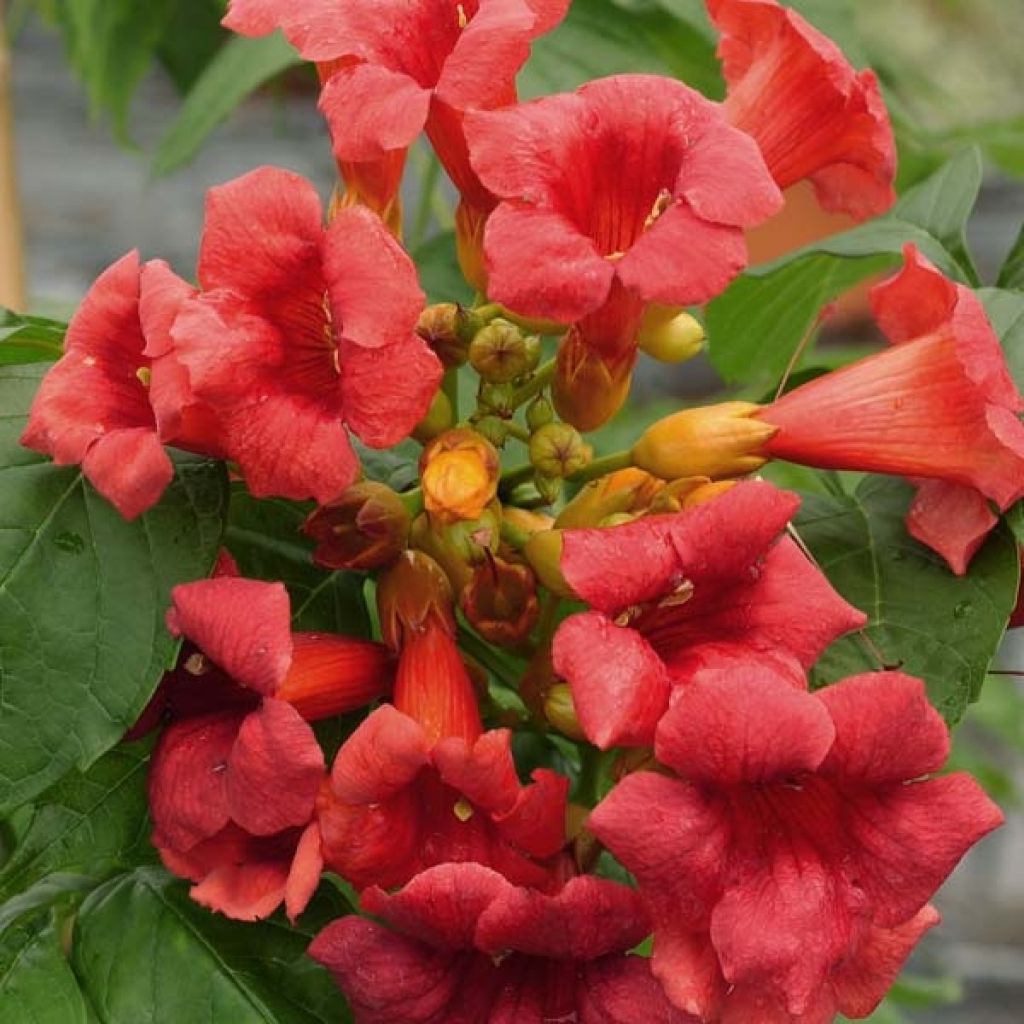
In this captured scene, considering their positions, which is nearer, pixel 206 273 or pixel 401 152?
pixel 206 273

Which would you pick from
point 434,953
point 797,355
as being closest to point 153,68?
point 797,355

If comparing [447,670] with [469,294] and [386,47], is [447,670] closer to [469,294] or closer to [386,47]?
[386,47]

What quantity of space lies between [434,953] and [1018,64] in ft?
14.3

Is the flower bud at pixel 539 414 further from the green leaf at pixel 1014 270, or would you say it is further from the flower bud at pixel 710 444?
the green leaf at pixel 1014 270

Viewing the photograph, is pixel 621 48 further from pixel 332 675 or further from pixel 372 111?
pixel 332 675

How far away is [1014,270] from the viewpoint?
4.09ft

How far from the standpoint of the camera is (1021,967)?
396 cm

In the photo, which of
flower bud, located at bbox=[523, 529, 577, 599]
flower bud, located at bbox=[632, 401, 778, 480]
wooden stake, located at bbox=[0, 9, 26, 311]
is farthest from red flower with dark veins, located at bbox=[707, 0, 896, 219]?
wooden stake, located at bbox=[0, 9, 26, 311]

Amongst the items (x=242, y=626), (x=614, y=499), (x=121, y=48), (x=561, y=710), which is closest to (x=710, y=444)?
(x=614, y=499)

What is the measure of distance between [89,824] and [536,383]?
363 millimetres

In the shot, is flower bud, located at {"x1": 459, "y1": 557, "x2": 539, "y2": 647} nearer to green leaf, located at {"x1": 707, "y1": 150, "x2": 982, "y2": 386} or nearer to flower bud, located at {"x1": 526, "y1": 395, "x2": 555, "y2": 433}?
flower bud, located at {"x1": 526, "y1": 395, "x2": 555, "y2": 433}

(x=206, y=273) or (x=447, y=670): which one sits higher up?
(x=206, y=273)

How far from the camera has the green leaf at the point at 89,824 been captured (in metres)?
1.00

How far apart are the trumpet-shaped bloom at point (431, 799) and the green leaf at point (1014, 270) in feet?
1.74
